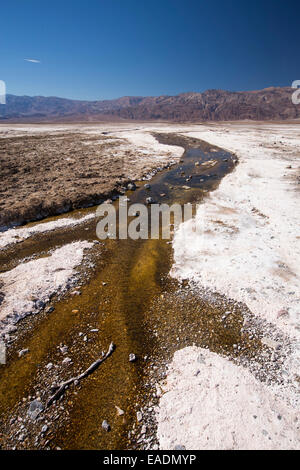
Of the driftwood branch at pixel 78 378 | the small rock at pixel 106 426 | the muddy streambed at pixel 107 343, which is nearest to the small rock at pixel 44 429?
the muddy streambed at pixel 107 343

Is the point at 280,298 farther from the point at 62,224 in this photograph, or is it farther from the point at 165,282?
the point at 62,224

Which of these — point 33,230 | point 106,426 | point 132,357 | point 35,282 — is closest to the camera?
point 106,426

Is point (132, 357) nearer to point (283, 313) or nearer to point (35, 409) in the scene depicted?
point (35, 409)

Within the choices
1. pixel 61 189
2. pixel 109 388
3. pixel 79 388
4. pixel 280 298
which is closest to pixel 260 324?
pixel 280 298

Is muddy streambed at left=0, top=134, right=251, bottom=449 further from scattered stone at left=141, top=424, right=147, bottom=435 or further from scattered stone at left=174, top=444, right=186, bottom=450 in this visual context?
scattered stone at left=174, top=444, right=186, bottom=450

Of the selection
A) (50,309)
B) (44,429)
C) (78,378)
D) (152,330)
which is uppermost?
(50,309)

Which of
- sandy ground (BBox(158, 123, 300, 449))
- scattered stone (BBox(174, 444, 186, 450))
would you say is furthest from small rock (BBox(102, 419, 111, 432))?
scattered stone (BBox(174, 444, 186, 450))

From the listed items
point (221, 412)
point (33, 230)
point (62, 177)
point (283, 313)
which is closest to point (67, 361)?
point (221, 412)
